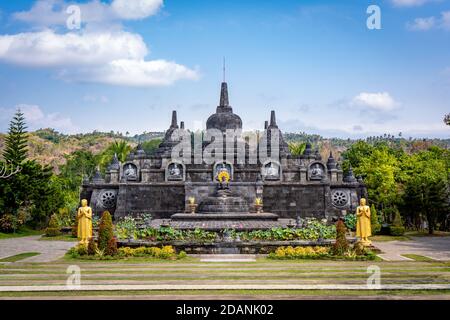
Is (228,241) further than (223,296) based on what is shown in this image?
Yes

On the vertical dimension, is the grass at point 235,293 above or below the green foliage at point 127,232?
below

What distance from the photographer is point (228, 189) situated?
1629 inches

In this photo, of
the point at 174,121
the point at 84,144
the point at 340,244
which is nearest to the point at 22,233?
the point at 174,121

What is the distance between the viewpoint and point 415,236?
1547 inches

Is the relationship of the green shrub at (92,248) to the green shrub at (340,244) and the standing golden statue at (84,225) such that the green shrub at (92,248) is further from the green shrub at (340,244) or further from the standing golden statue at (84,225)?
the green shrub at (340,244)

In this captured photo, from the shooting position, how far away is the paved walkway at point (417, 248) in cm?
Result: 2542

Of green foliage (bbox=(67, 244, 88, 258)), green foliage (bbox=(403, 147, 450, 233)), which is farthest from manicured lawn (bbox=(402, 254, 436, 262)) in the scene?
green foliage (bbox=(403, 147, 450, 233))

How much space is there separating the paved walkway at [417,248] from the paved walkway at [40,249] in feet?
52.7

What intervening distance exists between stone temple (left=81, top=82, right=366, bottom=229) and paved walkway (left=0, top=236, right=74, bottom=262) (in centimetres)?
794

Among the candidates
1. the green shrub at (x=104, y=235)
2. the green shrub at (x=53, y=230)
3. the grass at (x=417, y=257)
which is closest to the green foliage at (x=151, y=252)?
Answer: the green shrub at (x=104, y=235)

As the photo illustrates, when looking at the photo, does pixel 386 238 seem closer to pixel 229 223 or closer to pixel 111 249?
pixel 229 223

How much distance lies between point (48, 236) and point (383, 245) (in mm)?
23003
